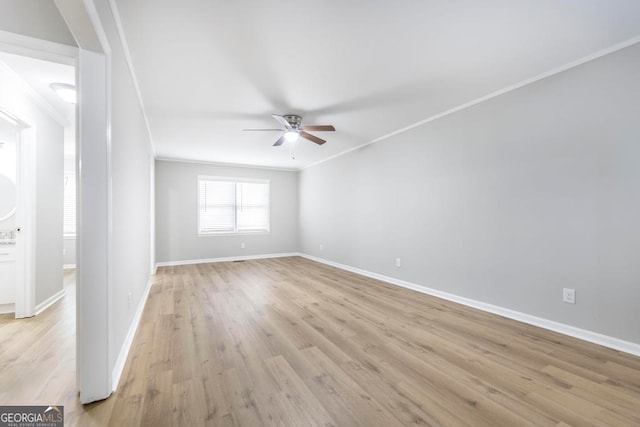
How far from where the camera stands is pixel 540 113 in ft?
8.21

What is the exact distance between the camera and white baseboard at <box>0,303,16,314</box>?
2.70 m

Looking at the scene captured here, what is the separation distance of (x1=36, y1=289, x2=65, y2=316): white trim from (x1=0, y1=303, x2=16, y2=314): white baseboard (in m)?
0.22

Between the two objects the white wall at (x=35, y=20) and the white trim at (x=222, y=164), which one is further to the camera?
the white trim at (x=222, y=164)

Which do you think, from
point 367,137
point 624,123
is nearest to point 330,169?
point 367,137

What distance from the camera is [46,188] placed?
9.48ft

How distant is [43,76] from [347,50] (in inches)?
112

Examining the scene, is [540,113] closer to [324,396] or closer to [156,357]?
[324,396]

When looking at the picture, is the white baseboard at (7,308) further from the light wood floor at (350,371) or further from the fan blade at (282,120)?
the fan blade at (282,120)

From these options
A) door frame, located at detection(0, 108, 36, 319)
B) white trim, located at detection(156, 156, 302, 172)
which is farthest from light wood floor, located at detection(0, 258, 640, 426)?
white trim, located at detection(156, 156, 302, 172)

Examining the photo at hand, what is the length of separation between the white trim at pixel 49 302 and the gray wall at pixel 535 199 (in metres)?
4.47

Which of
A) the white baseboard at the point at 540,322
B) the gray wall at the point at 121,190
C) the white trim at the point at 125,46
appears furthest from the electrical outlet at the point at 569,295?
the white trim at the point at 125,46

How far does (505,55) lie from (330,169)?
3762 mm

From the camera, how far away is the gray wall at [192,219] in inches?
221

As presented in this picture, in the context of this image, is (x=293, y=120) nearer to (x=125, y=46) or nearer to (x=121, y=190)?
(x=125, y=46)
